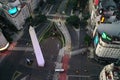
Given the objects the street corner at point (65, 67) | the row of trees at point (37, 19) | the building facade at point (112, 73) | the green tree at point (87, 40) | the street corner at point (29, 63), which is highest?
the row of trees at point (37, 19)

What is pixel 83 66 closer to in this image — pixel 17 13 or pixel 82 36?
pixel 82 36

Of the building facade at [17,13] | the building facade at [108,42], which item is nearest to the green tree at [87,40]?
the building facade at [108,42]

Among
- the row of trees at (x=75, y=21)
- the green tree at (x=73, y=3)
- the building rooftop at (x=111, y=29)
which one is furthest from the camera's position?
the green tree at (x=73, y=3)

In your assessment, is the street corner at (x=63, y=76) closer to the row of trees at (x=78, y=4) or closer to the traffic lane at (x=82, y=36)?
the traffic lane at (x=82, y=36)

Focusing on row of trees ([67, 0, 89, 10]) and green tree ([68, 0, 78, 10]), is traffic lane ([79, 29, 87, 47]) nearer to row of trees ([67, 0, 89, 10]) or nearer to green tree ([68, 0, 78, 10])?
green tree ([68, 0, 78, 10])

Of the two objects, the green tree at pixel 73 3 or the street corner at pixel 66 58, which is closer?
the street corner at pixel 66 58

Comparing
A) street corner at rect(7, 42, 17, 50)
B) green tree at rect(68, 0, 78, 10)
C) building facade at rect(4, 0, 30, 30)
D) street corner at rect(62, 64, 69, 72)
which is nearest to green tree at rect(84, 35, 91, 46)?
street corner at rect(62, 64, 69, 72)

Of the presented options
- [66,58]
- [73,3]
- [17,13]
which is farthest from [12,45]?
[73,3]

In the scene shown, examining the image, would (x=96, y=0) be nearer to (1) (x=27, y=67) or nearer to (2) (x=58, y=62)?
(2) (x=58, y=62)

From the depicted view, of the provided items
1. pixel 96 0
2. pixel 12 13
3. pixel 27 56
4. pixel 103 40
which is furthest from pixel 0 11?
pixel 103 40
